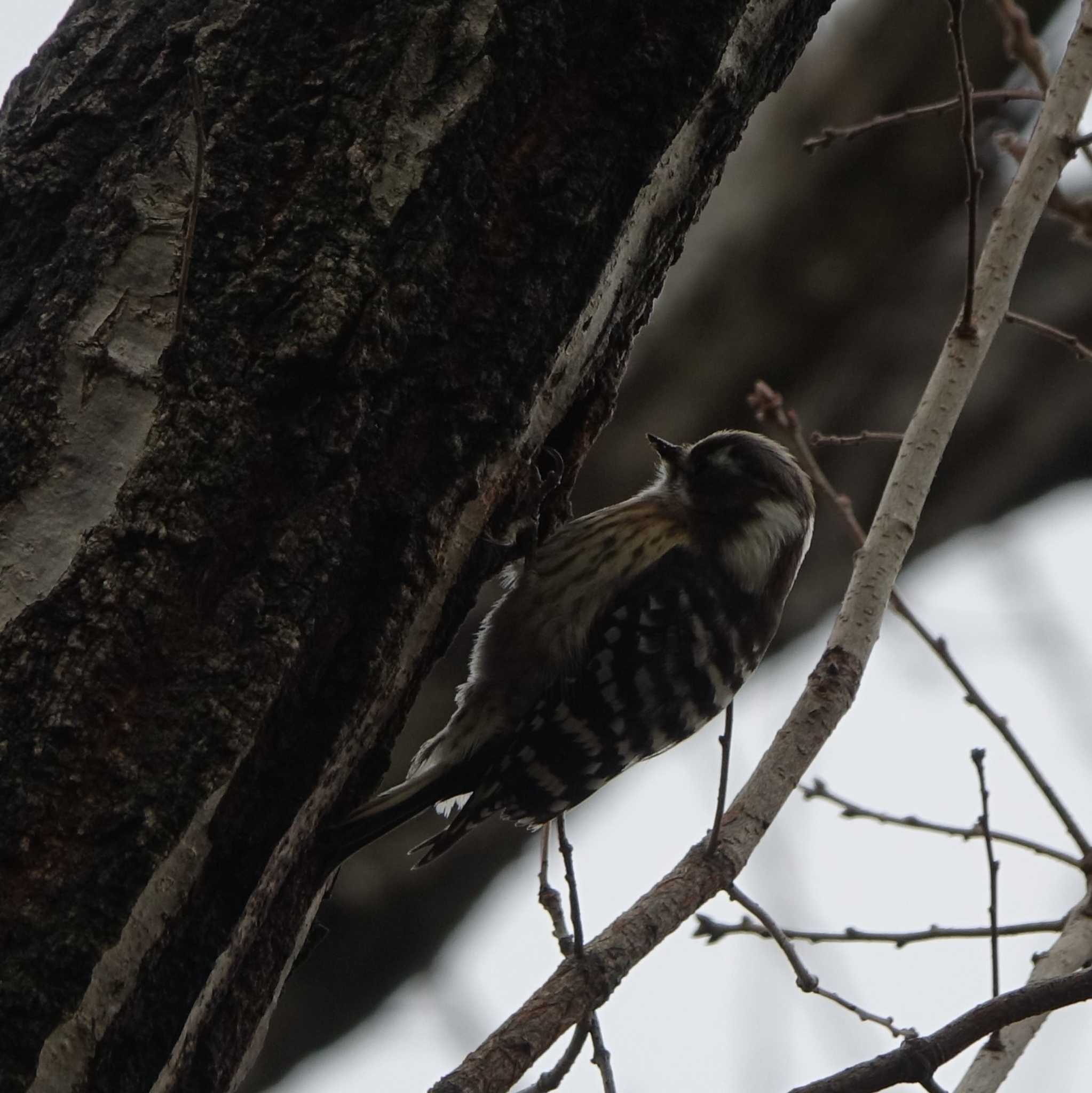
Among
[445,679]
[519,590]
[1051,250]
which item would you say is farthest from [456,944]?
[1051,250]

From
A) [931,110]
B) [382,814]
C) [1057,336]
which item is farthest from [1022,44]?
[382,814]

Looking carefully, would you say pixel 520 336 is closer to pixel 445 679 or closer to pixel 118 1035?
pixel 118 1035

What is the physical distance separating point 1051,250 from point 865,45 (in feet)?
3.71

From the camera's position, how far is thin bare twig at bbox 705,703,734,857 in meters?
2.15

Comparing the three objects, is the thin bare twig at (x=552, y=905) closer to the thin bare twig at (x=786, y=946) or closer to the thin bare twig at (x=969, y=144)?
the thin bare twig at (x=786, y=946)

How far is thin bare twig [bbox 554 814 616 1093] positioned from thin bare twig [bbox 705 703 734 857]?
219 mm

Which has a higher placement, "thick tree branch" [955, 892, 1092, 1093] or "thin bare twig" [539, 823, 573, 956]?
"thin bare twig" [539, 823, 573, 956]

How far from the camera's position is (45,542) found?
1606mm

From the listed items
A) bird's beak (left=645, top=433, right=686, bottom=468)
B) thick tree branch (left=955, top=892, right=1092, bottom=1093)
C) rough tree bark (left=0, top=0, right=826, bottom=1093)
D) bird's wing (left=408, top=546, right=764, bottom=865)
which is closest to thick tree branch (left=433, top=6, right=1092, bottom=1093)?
thick tree branch (left=955, top=892, right=1092, bottom=1093)

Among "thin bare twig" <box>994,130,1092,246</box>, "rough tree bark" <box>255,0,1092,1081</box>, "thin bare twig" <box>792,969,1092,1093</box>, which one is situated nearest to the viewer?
"thin bare twig" <box>792,969,1092,1093</box>

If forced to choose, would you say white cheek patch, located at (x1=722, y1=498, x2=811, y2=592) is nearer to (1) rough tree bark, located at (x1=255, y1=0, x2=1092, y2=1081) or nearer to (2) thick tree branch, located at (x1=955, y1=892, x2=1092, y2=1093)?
(2) thick tree branch, located at (x1=955, y1=892, x2=1092, y2=1093)

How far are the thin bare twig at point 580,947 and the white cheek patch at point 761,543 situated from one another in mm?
1358

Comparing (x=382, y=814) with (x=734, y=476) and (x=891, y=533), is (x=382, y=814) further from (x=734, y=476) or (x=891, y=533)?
(x=734, y=476)

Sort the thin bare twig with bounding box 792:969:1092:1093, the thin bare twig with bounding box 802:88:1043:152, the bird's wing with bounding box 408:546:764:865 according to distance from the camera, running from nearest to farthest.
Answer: the thin bare twig with bounding box 792:969:1092:1093 < the thin bare twig with bounding box 802:88:1043:152 < the bird's wing with bounding box 408:546:764:865
